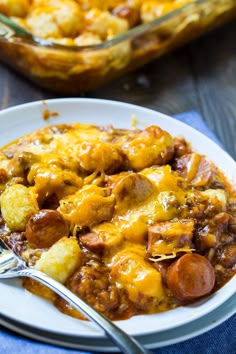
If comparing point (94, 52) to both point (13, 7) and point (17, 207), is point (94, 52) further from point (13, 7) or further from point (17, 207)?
point (17, 207)

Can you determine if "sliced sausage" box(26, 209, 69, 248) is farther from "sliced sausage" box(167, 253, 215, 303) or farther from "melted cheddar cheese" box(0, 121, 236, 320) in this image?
"sliced sausage" box(167, 253, 215, 303)

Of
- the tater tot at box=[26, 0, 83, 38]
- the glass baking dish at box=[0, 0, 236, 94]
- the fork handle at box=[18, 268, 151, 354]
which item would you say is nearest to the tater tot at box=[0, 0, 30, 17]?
the tater tot at box=[26, 0, 83, 38]

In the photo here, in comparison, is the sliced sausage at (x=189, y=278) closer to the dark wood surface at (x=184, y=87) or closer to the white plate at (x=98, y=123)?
the white plate at (x=98, y=123)

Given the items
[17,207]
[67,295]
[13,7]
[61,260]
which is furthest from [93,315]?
[13,7]

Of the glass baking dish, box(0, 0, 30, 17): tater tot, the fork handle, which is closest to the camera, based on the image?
the fork handle

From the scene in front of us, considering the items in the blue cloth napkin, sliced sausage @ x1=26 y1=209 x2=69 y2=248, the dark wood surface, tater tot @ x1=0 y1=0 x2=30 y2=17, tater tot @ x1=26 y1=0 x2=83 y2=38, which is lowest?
the blue cloth napkin

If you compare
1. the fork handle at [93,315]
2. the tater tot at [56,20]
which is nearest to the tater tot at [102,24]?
the tater tot at [56,20]
